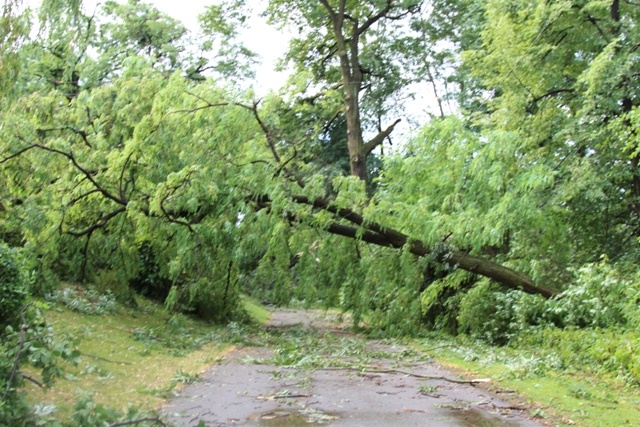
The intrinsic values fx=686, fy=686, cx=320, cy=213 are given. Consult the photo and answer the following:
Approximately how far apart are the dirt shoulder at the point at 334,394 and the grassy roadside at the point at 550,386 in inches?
14.7

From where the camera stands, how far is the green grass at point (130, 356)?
7504mm

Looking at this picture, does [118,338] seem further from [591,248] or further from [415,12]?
[415,12]

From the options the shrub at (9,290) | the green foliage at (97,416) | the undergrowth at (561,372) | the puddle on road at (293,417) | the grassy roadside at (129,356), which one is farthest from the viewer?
the undergrowth at (561,372)

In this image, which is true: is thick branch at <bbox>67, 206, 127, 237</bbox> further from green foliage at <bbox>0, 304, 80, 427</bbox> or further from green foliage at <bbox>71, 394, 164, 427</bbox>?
green foliage at <bbox>71, 394, 164, 427</bbox>

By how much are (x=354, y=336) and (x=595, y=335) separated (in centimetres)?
674

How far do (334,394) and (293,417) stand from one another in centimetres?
147

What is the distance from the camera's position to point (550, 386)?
364 inches

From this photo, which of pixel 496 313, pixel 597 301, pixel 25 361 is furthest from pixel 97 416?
pixel 496 313

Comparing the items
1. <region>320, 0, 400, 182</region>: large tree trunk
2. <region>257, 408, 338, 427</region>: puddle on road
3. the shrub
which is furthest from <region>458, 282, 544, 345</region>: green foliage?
the shrub

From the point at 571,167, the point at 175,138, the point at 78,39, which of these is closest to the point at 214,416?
the point at 78,39

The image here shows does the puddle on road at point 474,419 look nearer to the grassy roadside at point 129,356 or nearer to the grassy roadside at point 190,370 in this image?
the grassy roadside at point 190,370

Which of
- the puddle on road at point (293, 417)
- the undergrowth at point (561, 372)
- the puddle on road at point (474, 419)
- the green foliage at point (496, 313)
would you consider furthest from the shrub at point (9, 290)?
the green foliage at point (496, 313)

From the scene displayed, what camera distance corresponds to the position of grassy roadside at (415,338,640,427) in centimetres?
754

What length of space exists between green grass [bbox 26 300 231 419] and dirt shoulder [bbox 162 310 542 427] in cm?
41
